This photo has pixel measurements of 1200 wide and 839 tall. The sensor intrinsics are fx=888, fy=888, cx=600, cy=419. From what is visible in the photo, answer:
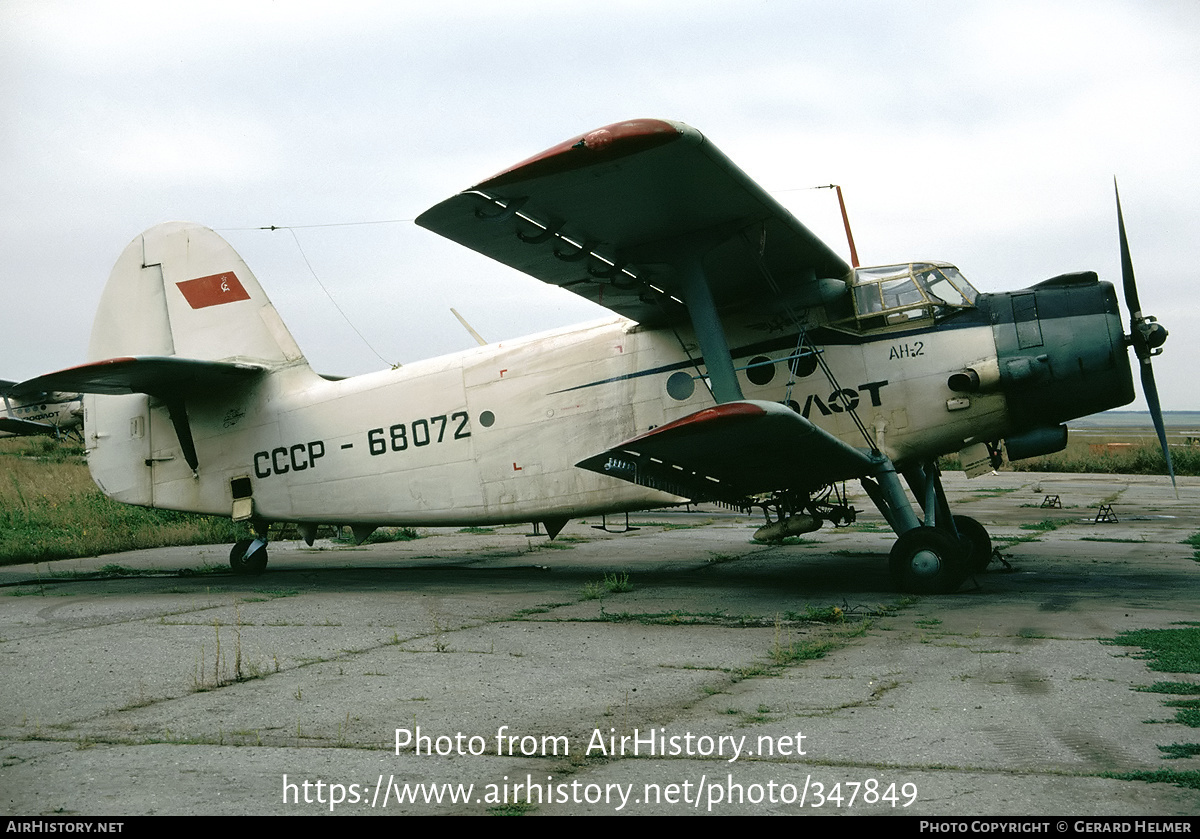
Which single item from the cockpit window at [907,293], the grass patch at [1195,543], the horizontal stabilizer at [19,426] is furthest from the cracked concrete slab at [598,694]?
the horizontal stabilizer at [19,426]

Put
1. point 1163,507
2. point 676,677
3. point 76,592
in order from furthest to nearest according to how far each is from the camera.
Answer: point 1163,507 → point 76,592 → point 676,677

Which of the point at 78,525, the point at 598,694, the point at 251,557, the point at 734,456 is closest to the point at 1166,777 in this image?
the point at 598,694

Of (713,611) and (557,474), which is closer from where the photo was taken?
(713,611)

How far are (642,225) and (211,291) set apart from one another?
6686mm

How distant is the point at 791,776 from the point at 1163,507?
1906 cm

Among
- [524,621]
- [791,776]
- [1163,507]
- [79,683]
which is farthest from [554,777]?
[1163,507]

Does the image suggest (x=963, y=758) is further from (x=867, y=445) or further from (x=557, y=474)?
(x=557, y=474)

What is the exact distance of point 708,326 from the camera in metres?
8.19

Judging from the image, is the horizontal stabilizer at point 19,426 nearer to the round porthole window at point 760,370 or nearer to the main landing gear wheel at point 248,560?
the main landing gear wheel at point 248,560

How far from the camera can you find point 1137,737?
12.2 feet

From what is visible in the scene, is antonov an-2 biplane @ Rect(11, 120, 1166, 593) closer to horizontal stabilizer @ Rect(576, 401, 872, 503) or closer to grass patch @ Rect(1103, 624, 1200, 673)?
horizontal stabilizer @ Rect(576, 401, 872, 503)

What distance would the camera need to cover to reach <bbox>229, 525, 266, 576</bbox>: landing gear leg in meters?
11.1

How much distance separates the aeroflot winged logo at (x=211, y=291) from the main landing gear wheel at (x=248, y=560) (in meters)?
3.23

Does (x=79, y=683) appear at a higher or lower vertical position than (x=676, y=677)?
higher
